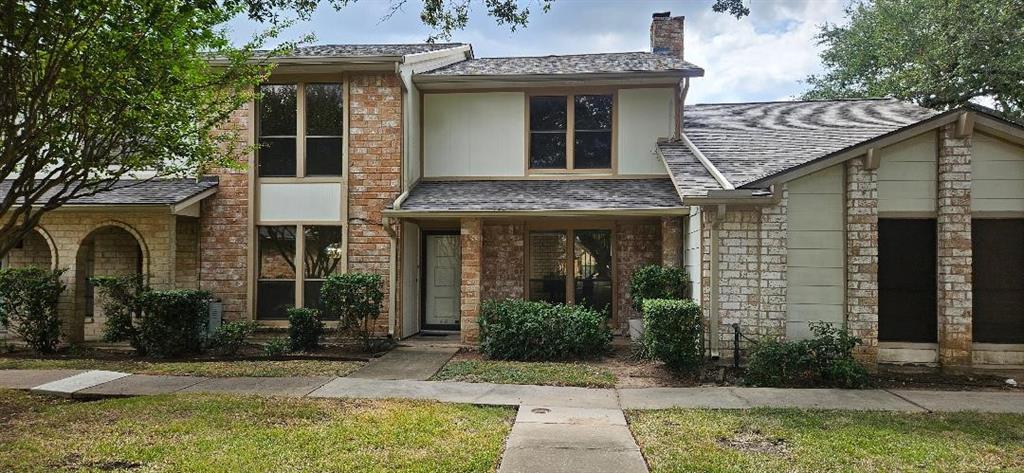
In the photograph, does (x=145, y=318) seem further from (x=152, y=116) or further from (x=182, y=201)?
(x=152, y=116)

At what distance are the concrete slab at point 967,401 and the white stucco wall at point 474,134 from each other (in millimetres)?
7568

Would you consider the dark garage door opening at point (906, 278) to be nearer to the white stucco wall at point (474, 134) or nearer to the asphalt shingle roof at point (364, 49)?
the white stucco wall at point (474, 134)

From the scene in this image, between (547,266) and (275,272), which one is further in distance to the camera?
(547,266)

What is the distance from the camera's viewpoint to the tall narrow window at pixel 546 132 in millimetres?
12312

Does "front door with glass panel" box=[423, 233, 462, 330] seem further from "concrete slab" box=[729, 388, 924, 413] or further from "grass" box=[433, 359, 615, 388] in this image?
"concrete slab" box=[729, 388, 924, 413]

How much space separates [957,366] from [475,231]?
292 inches

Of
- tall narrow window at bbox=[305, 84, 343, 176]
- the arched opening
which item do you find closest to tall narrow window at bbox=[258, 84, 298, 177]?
tall narrow window at bbox=[305, 84, 343, 176]

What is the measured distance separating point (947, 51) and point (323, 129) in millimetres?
16695

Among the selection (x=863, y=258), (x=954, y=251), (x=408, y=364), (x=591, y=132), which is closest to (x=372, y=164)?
(x=408, y=364)

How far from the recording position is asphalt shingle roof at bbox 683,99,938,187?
980cm

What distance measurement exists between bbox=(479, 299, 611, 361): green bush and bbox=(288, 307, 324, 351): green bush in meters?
3.03

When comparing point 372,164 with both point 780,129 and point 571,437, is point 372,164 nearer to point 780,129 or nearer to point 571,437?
point 571,437

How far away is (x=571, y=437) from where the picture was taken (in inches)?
221

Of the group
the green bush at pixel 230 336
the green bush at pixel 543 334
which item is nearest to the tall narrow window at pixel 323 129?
the green bush at pixel 230 336
